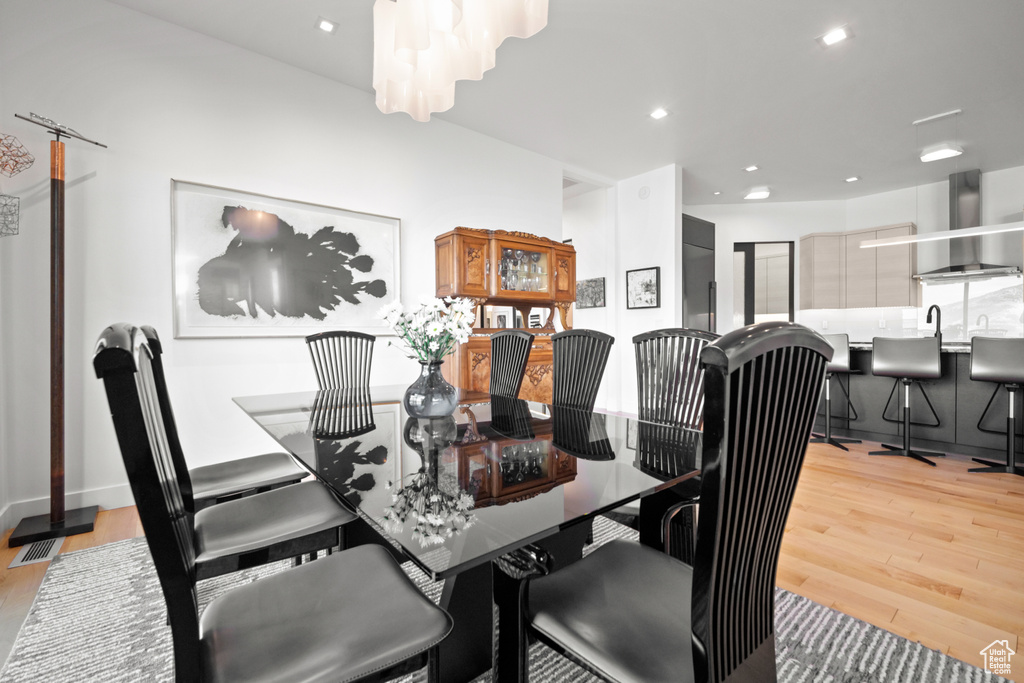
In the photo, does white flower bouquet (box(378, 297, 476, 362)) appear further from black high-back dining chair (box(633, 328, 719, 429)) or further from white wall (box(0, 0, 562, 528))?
white wall (box(0, 0, 562, 528))

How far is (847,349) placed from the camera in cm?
410

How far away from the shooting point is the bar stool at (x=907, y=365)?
11.9ft

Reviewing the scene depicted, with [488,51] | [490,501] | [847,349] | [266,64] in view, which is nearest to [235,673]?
[490,501]

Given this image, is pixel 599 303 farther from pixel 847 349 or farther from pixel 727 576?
pixel 727 576

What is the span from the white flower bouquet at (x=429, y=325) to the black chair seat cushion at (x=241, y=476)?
597mm

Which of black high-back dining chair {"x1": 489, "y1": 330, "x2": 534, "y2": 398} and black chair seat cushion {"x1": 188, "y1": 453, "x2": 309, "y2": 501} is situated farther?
black high-back dining chair {"x1": 489, "y1": 330, "x2": 534, "y2": 398}

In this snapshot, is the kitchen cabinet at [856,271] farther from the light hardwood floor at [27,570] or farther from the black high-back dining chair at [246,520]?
the light hardwood floor at [27,570]

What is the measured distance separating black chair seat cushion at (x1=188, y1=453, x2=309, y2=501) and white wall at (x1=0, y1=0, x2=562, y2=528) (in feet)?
4.58

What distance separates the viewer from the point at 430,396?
5.22 ft

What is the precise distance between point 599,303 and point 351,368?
13.3ft

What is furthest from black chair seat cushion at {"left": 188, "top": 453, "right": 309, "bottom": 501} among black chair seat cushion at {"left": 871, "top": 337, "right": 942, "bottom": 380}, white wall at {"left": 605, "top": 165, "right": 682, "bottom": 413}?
black chair seat cushion at {"left": 871, "top": 337, "right": 942, "bottom": 380}

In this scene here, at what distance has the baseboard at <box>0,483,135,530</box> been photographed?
2346 millimetres

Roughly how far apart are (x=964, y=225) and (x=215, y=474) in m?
7.51

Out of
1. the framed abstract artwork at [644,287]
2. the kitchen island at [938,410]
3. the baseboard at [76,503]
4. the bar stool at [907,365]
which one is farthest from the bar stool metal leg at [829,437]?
the baseboard at [76,503]
